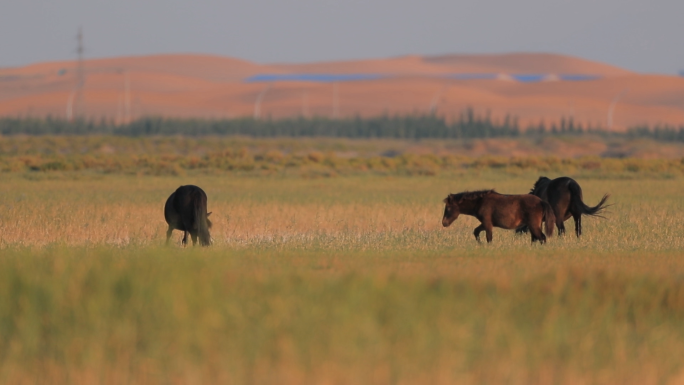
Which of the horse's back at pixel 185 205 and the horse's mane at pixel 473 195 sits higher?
the horse's mane at pixel 473 195

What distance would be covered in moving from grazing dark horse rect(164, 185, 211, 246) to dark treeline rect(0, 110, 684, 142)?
2969 inches

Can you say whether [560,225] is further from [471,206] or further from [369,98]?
[369,98]

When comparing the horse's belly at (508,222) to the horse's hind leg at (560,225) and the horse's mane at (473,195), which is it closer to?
the horse's mane at (473,195)

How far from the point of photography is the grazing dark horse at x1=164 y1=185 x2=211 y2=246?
1523 centimetres

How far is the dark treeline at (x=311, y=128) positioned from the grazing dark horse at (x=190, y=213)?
75.4 metres

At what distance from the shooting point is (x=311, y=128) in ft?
322

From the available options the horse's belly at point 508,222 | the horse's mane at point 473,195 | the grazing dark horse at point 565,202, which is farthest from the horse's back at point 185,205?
the grazing dark horse at point 565,202

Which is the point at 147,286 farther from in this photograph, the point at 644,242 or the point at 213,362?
the point at 644,242

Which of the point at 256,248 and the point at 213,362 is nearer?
the point at 213,362

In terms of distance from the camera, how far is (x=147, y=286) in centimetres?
914

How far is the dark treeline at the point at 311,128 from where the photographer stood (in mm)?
91188

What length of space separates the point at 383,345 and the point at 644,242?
30.2 feet

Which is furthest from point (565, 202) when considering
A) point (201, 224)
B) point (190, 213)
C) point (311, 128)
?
point (311, 128)

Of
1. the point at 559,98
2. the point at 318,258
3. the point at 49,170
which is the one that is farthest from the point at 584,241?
the point at 559,98
